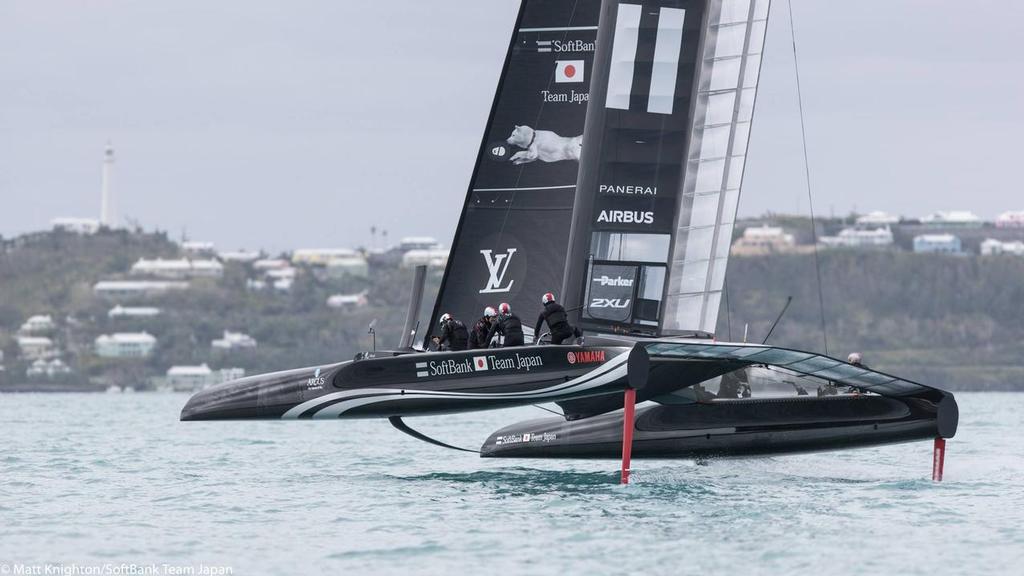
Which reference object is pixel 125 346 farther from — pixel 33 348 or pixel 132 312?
pixel 132 312

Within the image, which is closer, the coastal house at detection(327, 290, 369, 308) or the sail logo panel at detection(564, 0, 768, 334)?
the sail logo panel at detection(564, 0, 768, 334)

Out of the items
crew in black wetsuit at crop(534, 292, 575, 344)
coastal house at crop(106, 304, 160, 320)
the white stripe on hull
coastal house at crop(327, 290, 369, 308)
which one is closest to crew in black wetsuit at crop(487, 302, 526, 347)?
crew in black wetsuit at crop(534, 292, 575, 344)

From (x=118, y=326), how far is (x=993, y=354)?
54700 mm

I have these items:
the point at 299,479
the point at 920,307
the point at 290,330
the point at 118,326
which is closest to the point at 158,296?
the point at 118,326

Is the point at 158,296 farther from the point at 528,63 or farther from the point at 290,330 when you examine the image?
the point at 528,63

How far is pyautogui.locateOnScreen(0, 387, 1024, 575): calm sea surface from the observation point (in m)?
12.8

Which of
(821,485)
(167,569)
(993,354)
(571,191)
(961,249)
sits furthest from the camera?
(961,249)

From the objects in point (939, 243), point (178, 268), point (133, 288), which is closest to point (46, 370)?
point (133, 288)

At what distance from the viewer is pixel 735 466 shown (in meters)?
19.6

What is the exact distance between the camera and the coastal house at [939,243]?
123500 mm

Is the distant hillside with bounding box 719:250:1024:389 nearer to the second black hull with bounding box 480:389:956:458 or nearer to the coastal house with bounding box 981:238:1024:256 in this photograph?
the coastal house with bounding box 981:238:1024:256

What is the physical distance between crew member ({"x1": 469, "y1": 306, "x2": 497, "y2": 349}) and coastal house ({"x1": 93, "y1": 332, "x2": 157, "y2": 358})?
9192 cm

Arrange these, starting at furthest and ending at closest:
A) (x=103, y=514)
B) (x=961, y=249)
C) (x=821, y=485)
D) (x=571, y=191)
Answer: (x=961, y=249), (x=571, y=191), (x=821, y=485), (x=103, y=514)

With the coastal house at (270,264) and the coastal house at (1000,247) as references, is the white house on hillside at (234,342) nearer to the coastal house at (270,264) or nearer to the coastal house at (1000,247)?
the coastal house at (270,264)
